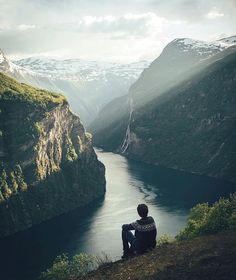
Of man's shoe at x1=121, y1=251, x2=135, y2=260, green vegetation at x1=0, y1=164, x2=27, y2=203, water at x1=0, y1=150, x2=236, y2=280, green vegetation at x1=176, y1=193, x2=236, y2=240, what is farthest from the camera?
green vegetation at x1=0, y1=164, x2=27, y2=203

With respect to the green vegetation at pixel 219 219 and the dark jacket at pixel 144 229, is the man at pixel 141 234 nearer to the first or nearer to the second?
the dark jacket at pixel 144 229

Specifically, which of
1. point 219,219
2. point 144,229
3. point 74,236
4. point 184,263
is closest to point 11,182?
point 74,236

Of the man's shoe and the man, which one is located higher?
the man

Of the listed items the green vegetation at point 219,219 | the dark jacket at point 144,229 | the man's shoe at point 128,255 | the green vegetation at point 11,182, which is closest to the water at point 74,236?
the green vegetation at point 11,182

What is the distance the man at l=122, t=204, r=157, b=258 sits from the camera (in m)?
36.5

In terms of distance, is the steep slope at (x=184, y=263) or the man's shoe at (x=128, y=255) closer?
the steep slope at (x=184, y=263)

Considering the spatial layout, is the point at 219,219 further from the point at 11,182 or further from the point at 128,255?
the point at 11,182

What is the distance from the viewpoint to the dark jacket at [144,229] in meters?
36.6

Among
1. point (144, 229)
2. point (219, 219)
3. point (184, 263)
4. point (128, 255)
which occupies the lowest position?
point (219, 219)

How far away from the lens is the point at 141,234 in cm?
Answer: 3678

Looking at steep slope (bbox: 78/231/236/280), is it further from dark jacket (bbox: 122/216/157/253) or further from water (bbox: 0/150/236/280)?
water (bbox: 0/150/236/280)

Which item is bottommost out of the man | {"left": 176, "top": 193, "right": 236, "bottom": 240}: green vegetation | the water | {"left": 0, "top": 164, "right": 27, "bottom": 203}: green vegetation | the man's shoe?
the water

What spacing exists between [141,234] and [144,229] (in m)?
0.58

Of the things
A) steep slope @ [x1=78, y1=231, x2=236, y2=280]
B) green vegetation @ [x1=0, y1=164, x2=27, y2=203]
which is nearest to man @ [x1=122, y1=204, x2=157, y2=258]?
steep slope @ [x1=78, y1=231, x2=236, y2=280]
